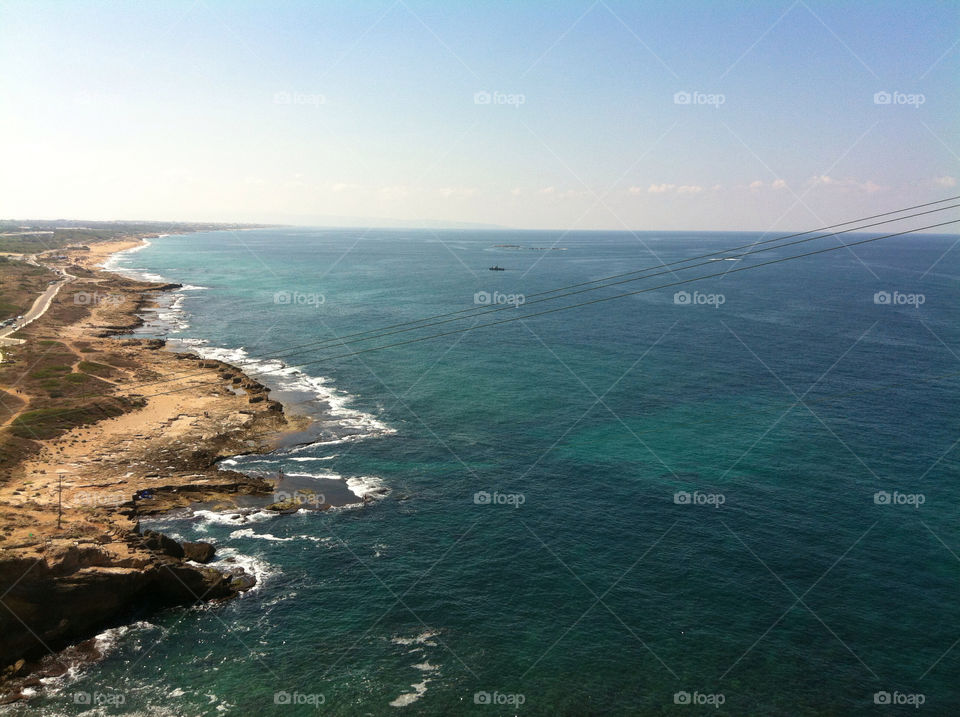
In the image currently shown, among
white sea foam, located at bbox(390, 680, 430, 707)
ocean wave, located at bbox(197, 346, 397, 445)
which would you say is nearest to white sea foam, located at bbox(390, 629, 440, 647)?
white sea foam, located at bbox(390, 680, 430, 707)

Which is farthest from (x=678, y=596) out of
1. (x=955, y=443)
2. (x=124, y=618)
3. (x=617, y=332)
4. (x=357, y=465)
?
(x=617, y=332)

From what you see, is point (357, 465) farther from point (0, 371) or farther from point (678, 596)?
point (0, 371)

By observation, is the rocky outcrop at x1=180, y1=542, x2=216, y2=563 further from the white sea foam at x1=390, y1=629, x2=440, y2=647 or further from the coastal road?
the coastal road

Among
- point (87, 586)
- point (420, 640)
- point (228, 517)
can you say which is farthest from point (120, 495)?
point (420, 640)

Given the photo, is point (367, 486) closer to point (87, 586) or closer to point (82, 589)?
point (87, 586)

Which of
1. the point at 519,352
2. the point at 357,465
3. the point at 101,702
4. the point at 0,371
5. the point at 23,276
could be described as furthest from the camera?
the point at 23,276

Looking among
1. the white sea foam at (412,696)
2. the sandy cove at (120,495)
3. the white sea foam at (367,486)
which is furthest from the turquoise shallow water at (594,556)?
the sandy cove at (120,495)
